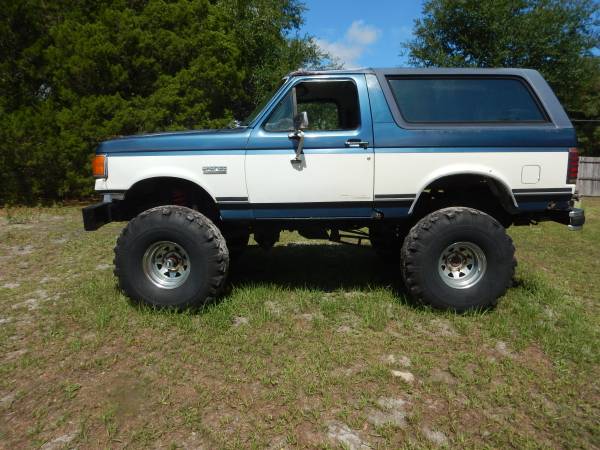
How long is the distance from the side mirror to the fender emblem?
2.46 feet

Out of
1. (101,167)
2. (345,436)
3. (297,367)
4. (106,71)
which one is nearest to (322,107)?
(101,167)

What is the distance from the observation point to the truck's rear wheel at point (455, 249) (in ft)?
12.3

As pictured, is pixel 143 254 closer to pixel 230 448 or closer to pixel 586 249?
pixel 230 448

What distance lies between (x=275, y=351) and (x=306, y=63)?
15.7 metres

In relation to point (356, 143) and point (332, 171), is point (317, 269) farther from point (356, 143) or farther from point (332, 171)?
point (356, 143)

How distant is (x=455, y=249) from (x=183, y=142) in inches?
104

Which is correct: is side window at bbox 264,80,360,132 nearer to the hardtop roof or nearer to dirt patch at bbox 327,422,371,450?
the hardtop roof

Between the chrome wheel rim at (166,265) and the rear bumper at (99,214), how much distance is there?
0.55 meters

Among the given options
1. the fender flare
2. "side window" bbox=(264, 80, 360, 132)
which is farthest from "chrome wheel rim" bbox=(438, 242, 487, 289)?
"side window" bbox=(264, 80, 360, 132)

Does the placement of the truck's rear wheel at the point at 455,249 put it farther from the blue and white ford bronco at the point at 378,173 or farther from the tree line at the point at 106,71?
the tree line at the point at 106,71

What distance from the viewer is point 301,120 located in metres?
3.67

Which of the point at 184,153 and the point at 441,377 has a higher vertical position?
the point at 184,153

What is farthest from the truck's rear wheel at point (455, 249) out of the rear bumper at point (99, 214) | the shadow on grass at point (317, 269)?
the rear bumper at point (99, 214)

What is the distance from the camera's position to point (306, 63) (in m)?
17.1
